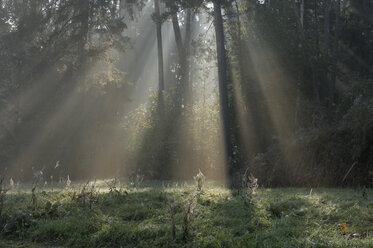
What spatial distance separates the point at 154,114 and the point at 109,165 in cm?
599

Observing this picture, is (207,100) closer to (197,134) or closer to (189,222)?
→ (197,134)

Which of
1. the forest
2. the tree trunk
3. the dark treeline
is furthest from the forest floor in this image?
the tree trunk

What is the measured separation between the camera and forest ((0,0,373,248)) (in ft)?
18.8

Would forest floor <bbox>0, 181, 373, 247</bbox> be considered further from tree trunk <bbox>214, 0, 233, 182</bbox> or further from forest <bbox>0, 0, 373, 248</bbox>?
tree trunk <bbox>214, 0, 233, 182</bbox>

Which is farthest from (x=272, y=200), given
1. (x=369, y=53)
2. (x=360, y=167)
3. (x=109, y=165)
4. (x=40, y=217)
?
(x=369, y=53)

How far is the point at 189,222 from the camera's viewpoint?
5.30m

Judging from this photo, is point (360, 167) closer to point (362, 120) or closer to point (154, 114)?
point (362, 120)

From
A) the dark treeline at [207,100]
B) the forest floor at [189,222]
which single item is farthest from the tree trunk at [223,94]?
the forest floor at [189,222]

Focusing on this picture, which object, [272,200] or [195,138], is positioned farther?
[195,138]

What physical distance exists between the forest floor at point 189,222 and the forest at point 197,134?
3cm

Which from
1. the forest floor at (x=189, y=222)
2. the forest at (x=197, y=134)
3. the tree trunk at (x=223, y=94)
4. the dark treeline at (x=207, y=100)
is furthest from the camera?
the tree trunk at (x=223, y=94)

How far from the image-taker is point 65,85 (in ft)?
82.4

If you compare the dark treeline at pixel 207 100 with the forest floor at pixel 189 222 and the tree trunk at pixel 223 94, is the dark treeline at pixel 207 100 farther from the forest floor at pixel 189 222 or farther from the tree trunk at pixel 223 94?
the forest floor at pixel 189 222

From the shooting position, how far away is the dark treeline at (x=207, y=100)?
13000mm
